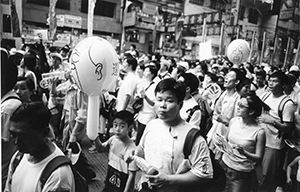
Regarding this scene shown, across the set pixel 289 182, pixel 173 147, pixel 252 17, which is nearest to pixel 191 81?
pixel 173 147

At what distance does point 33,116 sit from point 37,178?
32 centimetres

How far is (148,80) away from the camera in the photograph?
176 inches

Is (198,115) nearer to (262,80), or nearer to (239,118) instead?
(239,118)

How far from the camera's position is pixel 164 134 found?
168 centimetres

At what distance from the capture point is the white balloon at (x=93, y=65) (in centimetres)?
171

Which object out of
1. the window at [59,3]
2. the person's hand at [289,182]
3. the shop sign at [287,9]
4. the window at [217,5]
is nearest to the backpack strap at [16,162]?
the person's hand at [289,182]

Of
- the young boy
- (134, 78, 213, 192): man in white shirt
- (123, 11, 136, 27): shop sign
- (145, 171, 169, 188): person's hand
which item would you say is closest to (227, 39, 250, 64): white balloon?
the young boy

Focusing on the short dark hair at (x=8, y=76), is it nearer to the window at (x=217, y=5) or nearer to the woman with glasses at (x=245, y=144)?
the woman with glasses at (x=245, y=144)

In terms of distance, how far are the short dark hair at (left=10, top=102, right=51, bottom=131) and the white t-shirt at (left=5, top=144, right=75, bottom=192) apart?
0.58 ft

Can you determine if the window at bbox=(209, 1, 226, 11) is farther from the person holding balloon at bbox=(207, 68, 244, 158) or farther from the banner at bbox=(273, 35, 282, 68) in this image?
the person holding balloon at bbox=(207, 68, 244, 158)

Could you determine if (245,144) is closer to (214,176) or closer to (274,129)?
(214,176)

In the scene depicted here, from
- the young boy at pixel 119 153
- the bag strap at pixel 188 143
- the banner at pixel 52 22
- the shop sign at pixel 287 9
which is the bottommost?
the young boy at pixel 119 153

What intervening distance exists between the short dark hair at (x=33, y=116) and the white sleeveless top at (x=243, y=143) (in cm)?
162

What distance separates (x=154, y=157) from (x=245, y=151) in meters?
0.96
